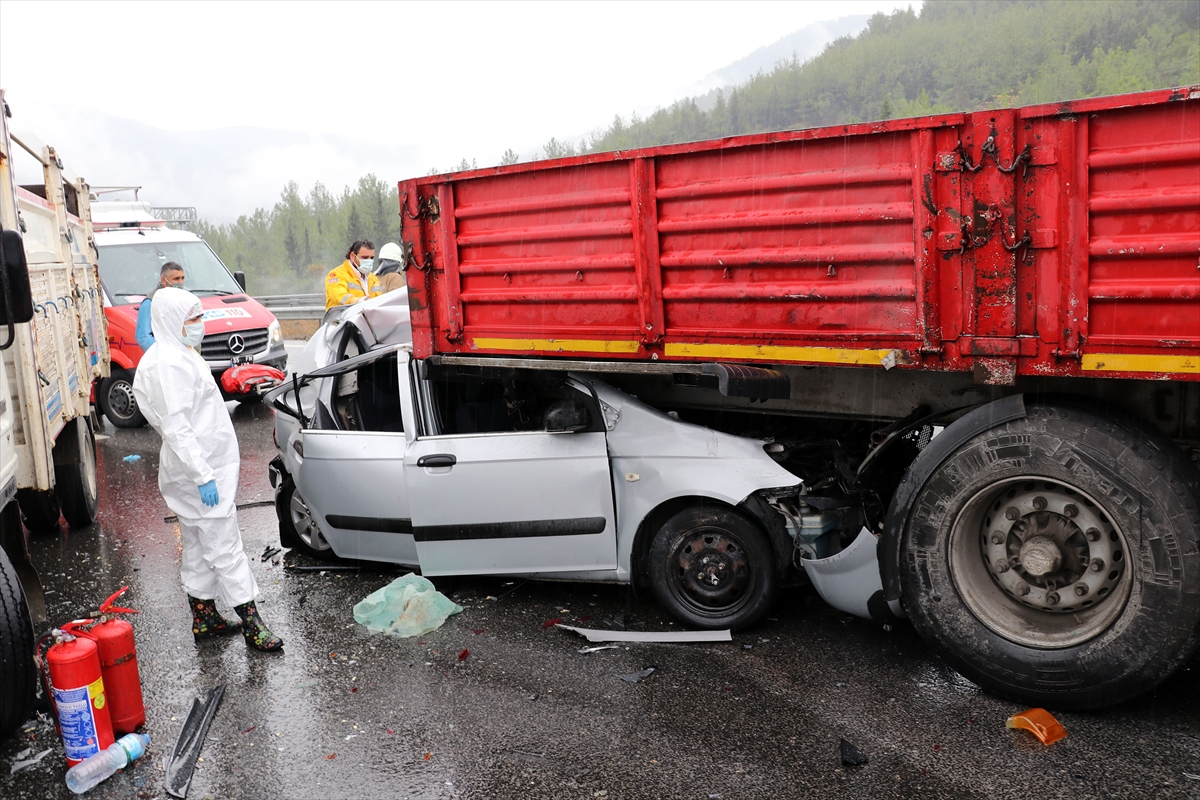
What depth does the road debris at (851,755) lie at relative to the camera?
3260mm

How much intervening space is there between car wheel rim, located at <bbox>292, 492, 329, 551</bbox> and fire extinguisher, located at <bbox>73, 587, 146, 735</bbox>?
200 cm

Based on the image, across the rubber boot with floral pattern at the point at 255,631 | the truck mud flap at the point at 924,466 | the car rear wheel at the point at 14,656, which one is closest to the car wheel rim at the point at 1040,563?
the truck mud flap at the point at 924,466

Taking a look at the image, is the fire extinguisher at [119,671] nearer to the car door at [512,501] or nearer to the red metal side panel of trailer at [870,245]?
the car door at [512,501]

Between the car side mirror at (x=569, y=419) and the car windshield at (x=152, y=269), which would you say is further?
the car windshield at (x=152, y=269)

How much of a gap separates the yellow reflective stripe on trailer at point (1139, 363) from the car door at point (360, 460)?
332 cm

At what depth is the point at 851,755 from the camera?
130 inches

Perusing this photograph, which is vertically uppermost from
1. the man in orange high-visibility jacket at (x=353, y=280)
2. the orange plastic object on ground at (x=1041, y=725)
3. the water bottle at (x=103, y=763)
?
the man in orange high-visibility jacket at (x=353, y=280)

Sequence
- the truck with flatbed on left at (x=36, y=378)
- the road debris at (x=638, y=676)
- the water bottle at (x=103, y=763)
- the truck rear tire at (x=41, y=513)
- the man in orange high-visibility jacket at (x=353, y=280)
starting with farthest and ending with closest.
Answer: the man in orange high-visibility jacket at (x=353, y=280)
the truck rear tire at (x=41, y=513)
the road debris at (x=638, y=676)
the truck with flatbed on left at (x=36, y=378)
the water bottle at (x=103, y=763)

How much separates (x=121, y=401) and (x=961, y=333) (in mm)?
10409

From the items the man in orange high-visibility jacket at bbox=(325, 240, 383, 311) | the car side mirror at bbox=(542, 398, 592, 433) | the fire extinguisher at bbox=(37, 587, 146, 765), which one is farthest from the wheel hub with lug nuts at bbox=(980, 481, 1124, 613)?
the man in orange high-visibility jacket at bbox=(325, 240, 383, 311)

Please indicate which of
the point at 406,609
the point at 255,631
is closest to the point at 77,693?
the point at 255,631

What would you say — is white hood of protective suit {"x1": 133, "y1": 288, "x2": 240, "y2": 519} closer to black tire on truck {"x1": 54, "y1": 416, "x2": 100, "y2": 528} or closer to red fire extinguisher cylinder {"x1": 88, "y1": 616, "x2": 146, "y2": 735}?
red fire extinguisher cylinder {"x1": 88, "y1": 616, "x2": 146, "y2": 735}

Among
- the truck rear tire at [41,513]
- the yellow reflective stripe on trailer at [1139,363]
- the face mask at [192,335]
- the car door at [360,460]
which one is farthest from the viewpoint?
the truck rear tire at [41,513]

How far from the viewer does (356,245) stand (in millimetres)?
9055
